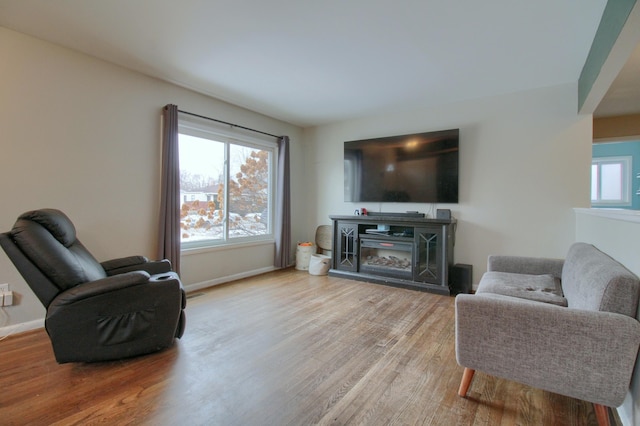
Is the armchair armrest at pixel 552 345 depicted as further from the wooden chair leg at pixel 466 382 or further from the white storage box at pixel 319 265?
the white storage box at pixel 319 265

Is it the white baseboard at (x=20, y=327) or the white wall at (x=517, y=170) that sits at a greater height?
the white wall at (x=517, y=170)

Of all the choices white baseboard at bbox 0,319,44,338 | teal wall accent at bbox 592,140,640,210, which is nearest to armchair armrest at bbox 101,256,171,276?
white baseboard at bbox 0,319,44,338

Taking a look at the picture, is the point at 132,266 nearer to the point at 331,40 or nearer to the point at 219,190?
the point at 219,190

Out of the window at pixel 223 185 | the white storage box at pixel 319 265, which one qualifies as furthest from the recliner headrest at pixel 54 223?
the white storage box at pixel 319 265

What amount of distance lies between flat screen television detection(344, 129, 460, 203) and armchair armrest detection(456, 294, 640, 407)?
8.84ft

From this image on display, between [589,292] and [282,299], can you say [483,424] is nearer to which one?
[589,292]

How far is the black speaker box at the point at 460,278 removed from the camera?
365cm

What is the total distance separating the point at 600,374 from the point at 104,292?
109 inches

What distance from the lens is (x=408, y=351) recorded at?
7.20 feet

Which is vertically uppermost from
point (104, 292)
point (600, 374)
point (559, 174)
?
point (559, 174)

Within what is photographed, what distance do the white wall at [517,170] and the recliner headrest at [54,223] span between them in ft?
12.8

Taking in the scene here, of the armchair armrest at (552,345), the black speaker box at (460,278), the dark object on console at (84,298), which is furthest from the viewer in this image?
the black speaker box at (460,278)

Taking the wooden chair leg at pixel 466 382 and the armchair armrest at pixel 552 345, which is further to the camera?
the wooden chair leg at pixel 466 382

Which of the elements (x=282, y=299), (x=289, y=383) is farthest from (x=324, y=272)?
(x=289, y=383)
